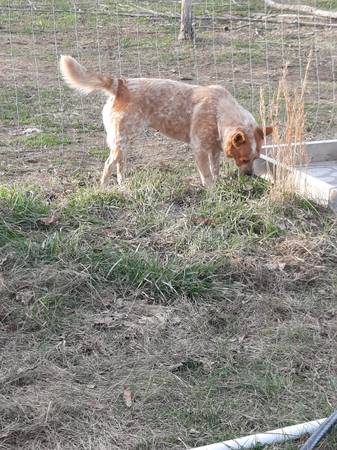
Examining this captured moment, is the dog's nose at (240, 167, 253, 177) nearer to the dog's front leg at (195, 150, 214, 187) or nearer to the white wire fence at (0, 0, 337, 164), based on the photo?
the dog's front leg at (195, 150, 214, 187)

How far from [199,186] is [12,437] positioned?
10.7ft

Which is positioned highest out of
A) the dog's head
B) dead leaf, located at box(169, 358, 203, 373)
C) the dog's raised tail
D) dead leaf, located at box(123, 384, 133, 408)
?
the dog's raised tail

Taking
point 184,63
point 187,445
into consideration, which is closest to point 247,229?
point 187,445

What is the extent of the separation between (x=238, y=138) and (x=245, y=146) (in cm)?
9

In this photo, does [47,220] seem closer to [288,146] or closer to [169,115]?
[169,115]

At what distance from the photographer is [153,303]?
15.1 feet

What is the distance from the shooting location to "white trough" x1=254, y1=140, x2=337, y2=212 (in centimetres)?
591

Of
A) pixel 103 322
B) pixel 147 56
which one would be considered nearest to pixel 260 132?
pixel 103 322

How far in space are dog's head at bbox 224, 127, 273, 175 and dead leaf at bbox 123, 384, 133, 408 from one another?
275cm

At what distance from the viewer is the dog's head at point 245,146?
19.9ft

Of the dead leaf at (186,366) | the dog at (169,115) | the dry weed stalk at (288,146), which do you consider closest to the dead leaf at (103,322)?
the dead leaf at (186,366)

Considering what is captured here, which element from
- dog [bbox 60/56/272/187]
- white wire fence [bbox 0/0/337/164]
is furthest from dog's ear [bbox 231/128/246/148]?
white wire fence [bbox 0/0/337/164]

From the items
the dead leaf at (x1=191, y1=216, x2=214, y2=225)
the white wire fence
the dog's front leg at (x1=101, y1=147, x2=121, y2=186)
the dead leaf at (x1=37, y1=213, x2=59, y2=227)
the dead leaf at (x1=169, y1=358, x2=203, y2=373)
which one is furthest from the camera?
the white wire fence

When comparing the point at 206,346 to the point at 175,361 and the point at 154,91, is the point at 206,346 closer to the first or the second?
the point at 175,361
